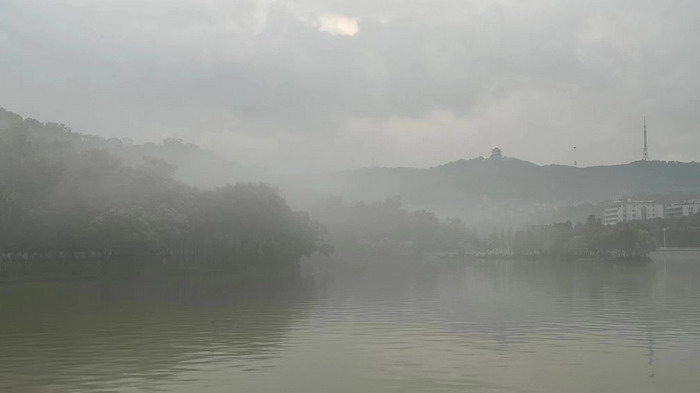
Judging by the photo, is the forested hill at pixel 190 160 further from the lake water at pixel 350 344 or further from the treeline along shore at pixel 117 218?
the lake water at pixel 350 344

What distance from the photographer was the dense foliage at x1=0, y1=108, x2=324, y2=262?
64.6m

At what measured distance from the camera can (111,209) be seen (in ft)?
237

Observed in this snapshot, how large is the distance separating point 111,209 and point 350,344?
52284 mm

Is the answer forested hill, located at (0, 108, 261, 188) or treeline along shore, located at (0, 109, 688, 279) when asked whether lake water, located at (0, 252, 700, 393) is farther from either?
forested hill, located at (0, 108, 261, 188)

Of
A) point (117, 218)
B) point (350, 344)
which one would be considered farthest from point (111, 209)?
point (350, 344)

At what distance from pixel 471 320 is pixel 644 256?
140 meters

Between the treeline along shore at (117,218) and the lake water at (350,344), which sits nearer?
the lake water at (350,344)

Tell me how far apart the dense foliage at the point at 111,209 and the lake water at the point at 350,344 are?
21.8 m

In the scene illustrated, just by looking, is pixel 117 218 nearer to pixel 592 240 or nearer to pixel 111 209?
pixel 111 209

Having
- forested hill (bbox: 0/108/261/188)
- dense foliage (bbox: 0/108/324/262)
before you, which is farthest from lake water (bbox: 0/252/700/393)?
forested hill (bbox: 0/108/261/188)

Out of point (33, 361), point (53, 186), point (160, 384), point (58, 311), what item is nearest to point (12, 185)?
point (53, 186)

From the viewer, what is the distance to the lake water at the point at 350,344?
18.8 metres

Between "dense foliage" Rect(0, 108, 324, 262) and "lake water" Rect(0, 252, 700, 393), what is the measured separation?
71.4ft

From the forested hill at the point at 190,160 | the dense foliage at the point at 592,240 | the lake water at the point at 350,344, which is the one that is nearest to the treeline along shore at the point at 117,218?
the lake water at the point at 350,344
